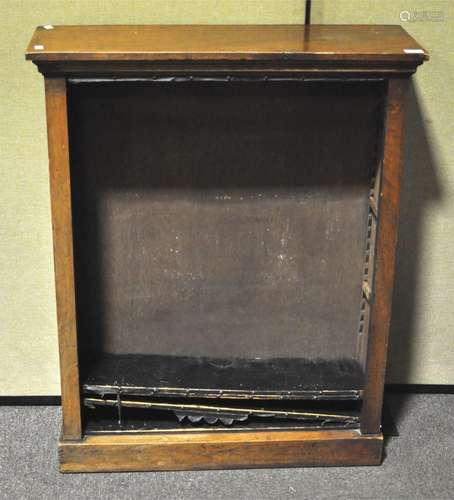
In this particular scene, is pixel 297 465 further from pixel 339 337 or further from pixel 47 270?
pixel 47 270

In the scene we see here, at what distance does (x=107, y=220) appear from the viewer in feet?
6.56

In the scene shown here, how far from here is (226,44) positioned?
67.2 inches

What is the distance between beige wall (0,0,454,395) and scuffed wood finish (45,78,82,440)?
29 centimetres

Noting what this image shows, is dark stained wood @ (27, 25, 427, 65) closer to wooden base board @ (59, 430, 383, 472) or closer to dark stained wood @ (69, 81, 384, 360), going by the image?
dark stained wood @ (69, 81, 384, 360)

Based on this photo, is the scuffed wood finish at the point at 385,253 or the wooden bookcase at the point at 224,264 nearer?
the scuffed wood finish at the point at 385,253

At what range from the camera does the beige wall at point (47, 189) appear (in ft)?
6.38

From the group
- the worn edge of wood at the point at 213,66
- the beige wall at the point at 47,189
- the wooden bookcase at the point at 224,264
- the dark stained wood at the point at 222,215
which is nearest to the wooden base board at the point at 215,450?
the wooden bookcase at the point at 224,264

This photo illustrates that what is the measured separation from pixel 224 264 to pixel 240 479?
471 millimetres

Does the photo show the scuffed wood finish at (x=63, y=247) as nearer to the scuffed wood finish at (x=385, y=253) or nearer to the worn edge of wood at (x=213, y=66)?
the worn edge of wood at (x=213, y=66)

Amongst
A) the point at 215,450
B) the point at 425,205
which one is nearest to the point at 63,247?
the point at 215,450

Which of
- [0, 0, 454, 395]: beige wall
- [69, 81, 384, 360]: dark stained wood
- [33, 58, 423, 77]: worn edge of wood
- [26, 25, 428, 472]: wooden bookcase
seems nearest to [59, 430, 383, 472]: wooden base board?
[26, 25, 428, 472]: wooden bookcase

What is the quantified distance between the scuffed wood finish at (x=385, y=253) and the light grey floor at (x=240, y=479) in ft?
0.38

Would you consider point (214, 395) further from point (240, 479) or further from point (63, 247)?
point (63, 247)

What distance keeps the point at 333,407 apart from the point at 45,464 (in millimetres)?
651
